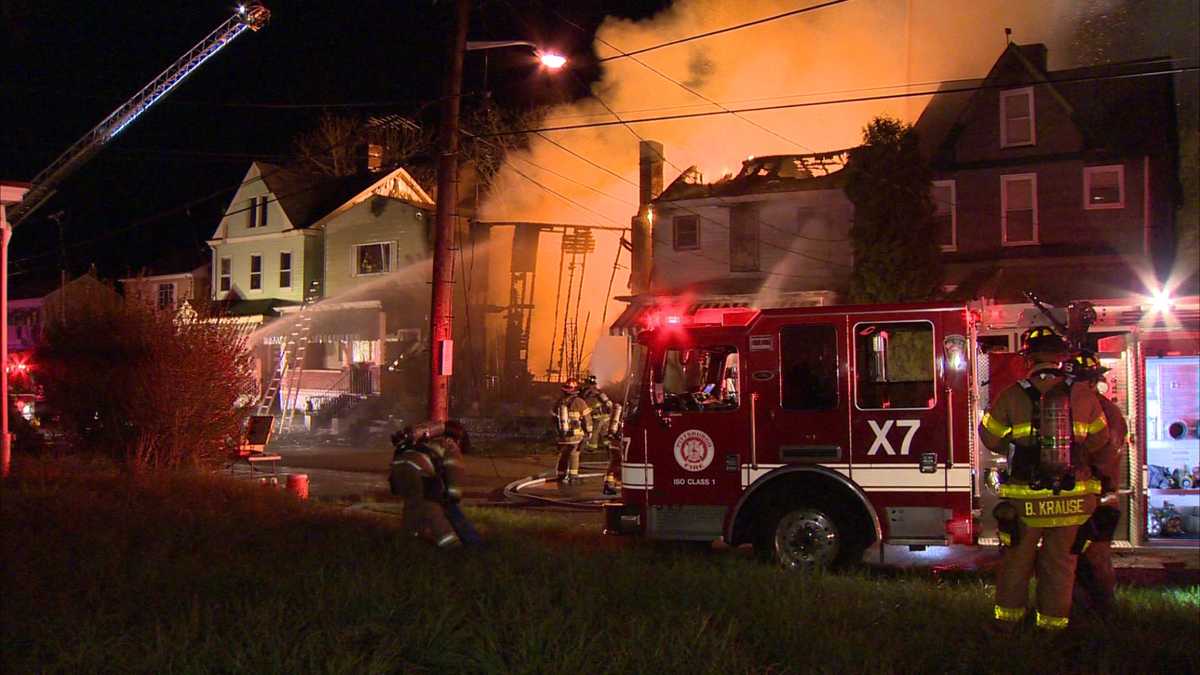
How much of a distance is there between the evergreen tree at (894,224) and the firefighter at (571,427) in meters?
9.28

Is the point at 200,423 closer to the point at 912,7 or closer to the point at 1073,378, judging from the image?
the point at 1073,378

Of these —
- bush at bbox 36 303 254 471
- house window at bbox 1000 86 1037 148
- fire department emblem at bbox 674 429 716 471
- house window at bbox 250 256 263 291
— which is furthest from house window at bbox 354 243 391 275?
fire department emblem at bbox 674 429 716 471

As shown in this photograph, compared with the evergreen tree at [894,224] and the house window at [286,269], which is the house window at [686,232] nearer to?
the evergreen tree at [894,224]

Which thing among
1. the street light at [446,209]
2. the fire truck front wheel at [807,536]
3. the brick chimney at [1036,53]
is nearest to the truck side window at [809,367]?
the fire truck front wheel at [807,536]

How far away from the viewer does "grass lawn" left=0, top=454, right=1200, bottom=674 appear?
4625 millimetres

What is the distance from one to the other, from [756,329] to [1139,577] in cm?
403

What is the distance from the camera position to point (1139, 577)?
851 cm

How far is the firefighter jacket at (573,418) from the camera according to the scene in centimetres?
1454

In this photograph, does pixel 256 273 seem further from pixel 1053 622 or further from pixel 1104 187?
pixel 1053 622

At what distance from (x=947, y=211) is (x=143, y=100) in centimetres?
1852

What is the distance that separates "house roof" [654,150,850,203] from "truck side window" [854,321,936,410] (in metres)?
18.1

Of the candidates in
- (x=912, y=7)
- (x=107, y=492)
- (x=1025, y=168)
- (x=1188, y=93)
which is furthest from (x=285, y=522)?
(x=912, y=7)

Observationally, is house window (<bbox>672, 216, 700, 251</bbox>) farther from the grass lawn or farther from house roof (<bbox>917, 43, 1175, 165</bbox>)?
the grass lawn

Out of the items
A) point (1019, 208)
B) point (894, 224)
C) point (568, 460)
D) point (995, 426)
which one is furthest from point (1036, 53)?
point (995, 426)
